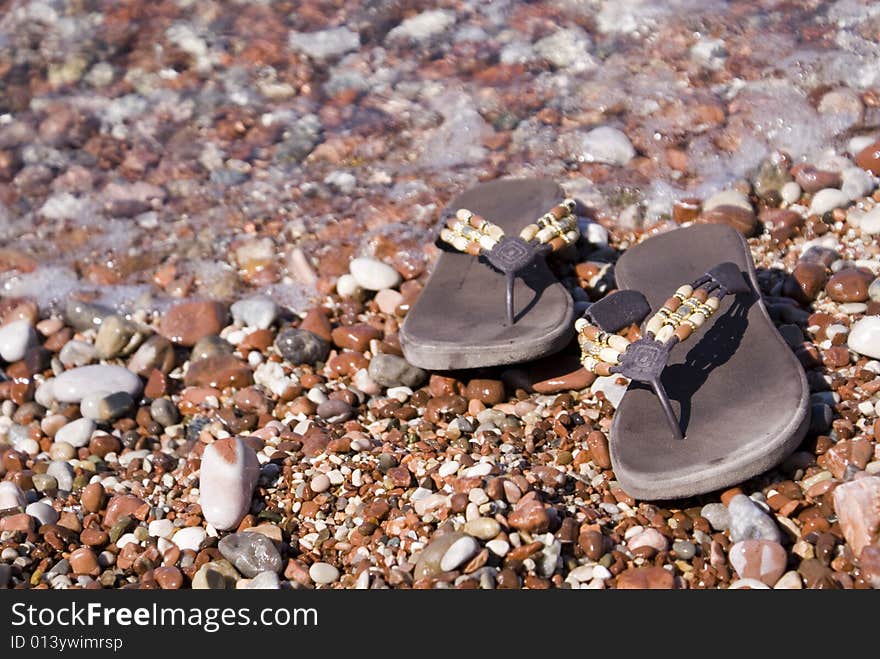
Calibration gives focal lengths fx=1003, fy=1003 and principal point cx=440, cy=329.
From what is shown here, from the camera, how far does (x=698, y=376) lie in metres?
2.85

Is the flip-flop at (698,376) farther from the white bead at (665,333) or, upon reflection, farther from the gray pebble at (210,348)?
the gray pebble at (210,348)

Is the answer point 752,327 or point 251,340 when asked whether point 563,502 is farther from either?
point 251,340

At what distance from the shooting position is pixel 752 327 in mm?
3010

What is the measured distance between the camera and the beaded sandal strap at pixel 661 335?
2.71 meters

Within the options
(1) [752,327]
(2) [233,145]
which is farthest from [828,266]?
(2) [233,145]

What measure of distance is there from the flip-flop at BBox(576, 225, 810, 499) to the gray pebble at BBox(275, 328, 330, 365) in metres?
1.00

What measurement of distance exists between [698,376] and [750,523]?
20.1 inches

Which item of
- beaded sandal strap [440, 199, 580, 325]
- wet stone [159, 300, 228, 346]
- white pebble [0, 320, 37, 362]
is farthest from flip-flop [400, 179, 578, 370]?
white pebble [0, 320, 37, 362]

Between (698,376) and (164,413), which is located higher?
(698,376)

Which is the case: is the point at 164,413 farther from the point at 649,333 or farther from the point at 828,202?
the point at 828,202

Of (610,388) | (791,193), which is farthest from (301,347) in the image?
(791,193)

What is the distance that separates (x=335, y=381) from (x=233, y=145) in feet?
5.90

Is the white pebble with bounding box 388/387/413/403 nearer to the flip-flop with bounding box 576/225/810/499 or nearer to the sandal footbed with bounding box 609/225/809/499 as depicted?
the flip-flop with bounding box 576/225/810/499

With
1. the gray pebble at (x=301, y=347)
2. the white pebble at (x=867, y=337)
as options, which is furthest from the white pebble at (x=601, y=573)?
the gray pebble at (x=301, y=347)
